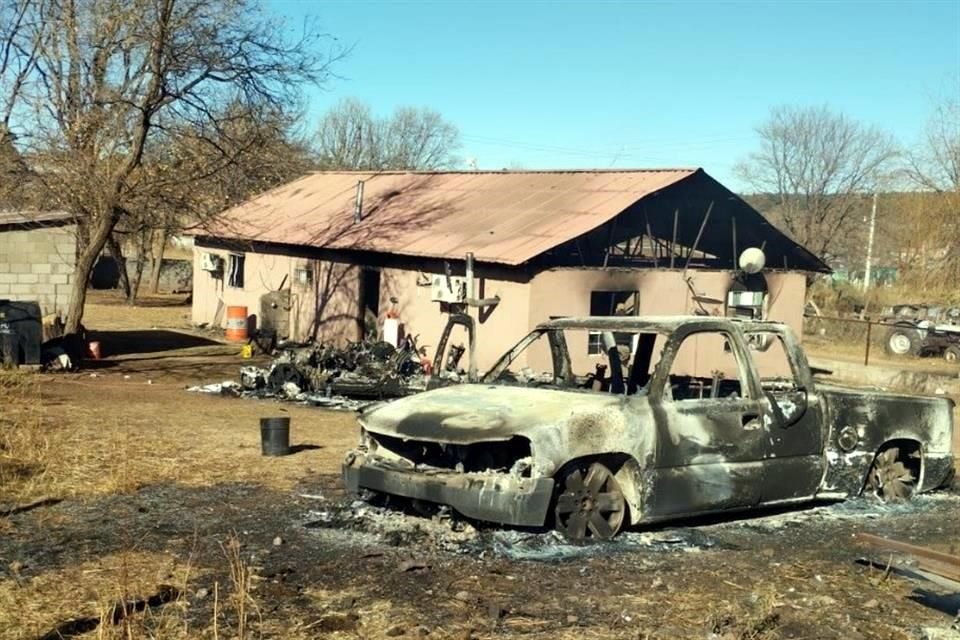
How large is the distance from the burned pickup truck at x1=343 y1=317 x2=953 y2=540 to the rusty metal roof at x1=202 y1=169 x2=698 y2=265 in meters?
9.64

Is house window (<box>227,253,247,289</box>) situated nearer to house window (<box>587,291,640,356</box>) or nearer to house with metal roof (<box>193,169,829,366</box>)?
house with metal roof (<box>193,169,829,366</box>)

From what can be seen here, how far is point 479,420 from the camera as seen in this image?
22.4ft

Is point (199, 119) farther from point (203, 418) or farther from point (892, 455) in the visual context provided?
point (892, 455)

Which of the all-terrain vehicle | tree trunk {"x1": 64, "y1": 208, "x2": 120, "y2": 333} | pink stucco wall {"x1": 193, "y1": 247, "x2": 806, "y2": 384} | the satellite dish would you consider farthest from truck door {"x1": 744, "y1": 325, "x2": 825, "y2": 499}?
the all-terrain vehicle

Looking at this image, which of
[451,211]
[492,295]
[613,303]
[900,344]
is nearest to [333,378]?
[492,295]

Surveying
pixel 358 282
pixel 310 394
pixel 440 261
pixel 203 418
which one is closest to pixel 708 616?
pixel 203 418

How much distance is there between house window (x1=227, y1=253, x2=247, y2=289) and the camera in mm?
28141

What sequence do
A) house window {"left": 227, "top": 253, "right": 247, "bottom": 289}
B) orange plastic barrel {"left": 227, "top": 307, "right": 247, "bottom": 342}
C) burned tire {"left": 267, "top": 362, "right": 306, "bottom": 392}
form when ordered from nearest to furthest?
1. burned tire {"left": 267, "top": 362, "right": 306, "bottom": 392}
2. orange plastic barrel {"left": 227, "top": 307, "right": 247, "bottom": 342}
3. house window {"left": 227, "top": 253, "right": 247, "bottom": 289}

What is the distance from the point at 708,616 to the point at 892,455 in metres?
4.18

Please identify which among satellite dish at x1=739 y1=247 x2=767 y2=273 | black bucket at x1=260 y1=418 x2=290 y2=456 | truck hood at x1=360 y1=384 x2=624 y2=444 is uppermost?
satellite dish at x1=739 y1=247 x2=767 y2=273

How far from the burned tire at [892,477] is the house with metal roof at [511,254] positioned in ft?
31.3

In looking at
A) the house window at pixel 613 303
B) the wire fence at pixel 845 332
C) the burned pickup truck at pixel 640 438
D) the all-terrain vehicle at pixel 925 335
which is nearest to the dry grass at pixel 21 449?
the burned pickup truck at pixel 640 438

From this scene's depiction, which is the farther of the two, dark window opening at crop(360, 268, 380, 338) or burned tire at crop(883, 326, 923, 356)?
burned tire at crop(883, 326, 923, 356)

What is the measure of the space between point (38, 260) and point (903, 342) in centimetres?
2339
